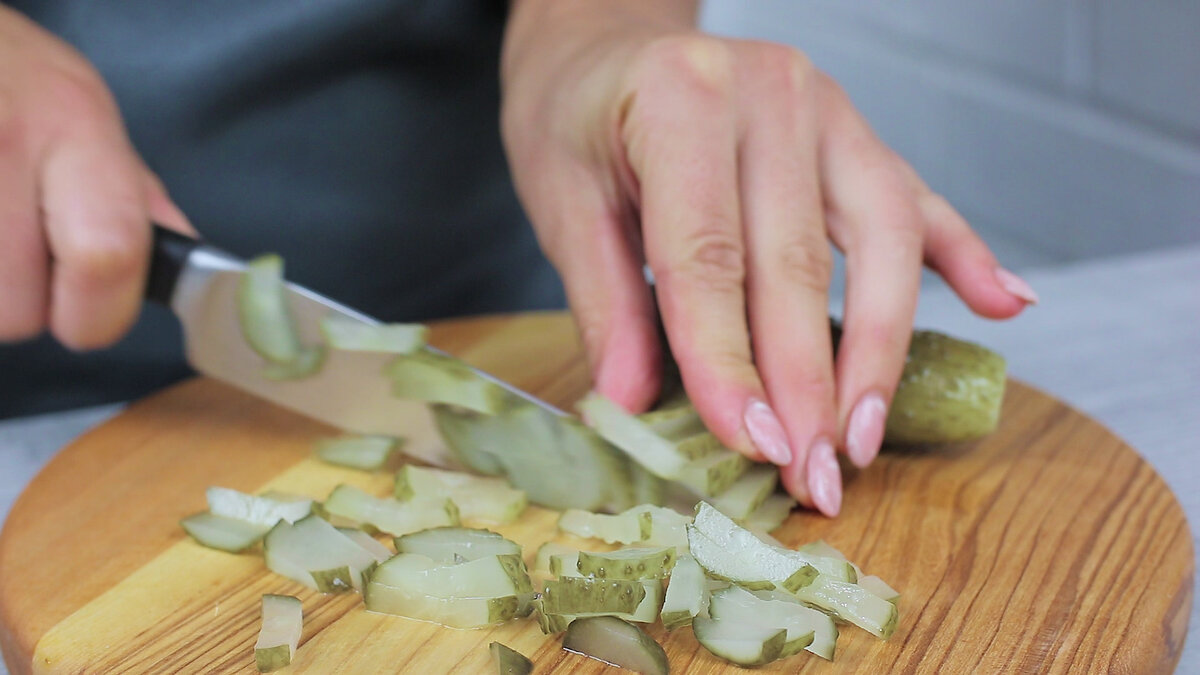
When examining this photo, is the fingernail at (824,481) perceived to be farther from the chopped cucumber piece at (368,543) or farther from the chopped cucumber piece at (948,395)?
the chopped cucumber piece at (368,543)

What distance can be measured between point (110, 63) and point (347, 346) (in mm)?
717

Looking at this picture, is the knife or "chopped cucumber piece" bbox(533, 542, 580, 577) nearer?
"chopped cucumber piece" bbox(533, 542, 580, 577)

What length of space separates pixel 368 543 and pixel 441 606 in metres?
0.14

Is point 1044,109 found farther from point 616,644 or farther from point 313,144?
point 616,644

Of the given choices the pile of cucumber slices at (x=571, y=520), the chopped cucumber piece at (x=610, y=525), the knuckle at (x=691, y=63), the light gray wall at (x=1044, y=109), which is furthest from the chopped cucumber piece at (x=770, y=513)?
the light gray wall at (x=1044, y=109)

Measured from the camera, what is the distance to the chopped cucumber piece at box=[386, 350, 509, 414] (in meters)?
1.19

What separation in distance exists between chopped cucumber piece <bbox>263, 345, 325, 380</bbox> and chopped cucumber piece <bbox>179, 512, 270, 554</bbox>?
22cm

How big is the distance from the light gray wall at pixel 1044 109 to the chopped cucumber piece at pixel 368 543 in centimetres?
177

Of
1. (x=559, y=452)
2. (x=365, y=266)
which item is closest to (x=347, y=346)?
(x=559, y=452)

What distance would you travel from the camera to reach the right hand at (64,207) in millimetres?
1196

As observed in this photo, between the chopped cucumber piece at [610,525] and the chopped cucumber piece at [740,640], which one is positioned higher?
the chopped cucumber piece at [740,640]

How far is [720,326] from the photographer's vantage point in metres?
1.16

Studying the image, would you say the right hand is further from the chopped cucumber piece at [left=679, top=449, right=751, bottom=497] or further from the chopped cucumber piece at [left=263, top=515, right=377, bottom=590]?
the chopped cucumber piece at [left=679, top=449, right=751, bottom=497]

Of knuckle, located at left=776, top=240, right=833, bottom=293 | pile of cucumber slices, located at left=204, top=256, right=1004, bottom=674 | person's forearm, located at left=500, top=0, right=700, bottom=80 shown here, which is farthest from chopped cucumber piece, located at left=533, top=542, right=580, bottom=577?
person's forearm, located at left=500, top=0, right=700, bottom=80
